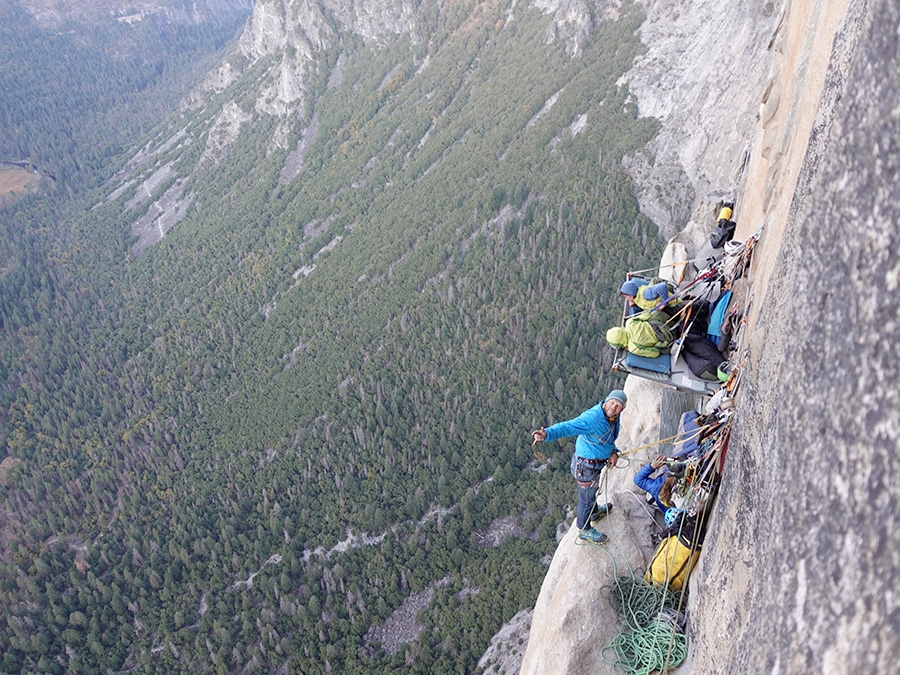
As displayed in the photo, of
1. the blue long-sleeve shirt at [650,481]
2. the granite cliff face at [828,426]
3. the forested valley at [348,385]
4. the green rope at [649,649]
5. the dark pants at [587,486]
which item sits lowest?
the forested valley at [348,385]

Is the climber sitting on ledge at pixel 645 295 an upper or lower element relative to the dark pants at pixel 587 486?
upper

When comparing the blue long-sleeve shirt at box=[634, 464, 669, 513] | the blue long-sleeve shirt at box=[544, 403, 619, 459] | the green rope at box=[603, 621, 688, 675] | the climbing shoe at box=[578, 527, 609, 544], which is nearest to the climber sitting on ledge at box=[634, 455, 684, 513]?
the blue long-sleeve shirt at box=[634, 464, 669, 513]

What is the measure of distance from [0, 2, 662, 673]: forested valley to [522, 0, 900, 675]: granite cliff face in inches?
2251

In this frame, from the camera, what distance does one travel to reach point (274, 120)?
500 feet

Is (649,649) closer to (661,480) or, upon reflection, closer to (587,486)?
(587,486)

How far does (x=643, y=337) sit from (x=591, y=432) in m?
3.72

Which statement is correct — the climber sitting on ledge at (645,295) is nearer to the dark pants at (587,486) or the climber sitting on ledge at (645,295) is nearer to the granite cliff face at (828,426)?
the dark pants at (587,486)

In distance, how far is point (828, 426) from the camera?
6227 millimetres

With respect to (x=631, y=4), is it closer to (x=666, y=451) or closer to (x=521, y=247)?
(x=521, y=247)

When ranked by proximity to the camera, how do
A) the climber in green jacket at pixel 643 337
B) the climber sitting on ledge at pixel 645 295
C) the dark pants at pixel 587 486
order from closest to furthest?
the dark pants at pixel 587 486 < the climber in green jacket at pixel 643 337 < the climber sitting on ledge at pixel 645 295

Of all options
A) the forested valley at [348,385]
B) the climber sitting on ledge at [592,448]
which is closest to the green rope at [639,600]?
the climber sitting on ledge at [592,448]

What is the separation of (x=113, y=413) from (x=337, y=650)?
64.7 meters

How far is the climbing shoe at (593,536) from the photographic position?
13266 mm

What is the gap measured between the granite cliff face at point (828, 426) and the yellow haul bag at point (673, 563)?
1.49 metres
